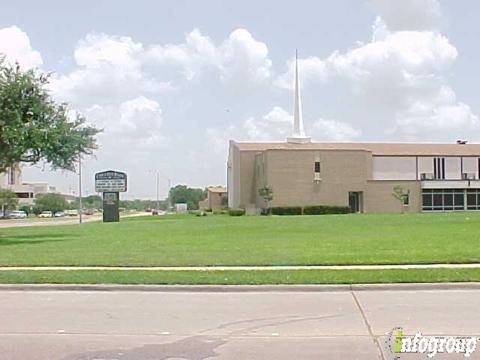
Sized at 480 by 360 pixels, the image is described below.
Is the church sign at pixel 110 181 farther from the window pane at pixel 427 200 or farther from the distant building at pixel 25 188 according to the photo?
the distant building at pixel 25 188

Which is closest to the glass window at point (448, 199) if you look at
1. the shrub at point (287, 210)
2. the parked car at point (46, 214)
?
the shrub at point (287, 210)

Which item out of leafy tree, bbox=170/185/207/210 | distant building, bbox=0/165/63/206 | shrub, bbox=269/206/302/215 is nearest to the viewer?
shrub, bbox=269/206/302/215

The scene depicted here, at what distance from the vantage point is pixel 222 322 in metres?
9.72

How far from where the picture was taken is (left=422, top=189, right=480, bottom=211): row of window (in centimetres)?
8469

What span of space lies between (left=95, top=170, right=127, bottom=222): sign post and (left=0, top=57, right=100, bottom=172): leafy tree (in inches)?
1089

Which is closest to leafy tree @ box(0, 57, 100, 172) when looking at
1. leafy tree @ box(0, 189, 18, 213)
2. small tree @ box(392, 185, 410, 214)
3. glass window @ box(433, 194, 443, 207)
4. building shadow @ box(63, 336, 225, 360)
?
building shadow @ box(63, 336, 225, 360)

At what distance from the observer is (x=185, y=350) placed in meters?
7.97

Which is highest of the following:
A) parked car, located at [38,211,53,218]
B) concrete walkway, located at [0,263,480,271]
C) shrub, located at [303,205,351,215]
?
shrub, located at [303,205,351,215]

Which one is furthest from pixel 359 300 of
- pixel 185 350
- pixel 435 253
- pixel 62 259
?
pixel 62 259

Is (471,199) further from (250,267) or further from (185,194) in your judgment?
(185,194)

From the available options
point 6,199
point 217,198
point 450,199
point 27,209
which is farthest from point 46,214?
point 450,199

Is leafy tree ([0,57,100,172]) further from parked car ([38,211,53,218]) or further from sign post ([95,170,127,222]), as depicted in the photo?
parked car ([38,211,53,218])

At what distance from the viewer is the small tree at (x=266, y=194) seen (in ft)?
260

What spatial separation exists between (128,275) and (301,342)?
6.64 metres
